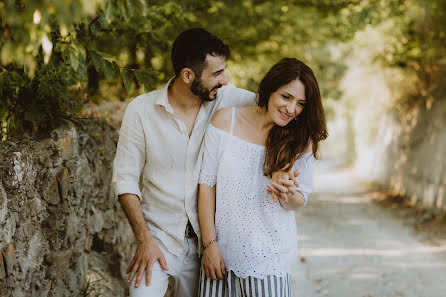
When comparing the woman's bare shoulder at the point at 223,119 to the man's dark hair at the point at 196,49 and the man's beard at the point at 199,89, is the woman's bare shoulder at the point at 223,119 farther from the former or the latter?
the man's dark hair at the point at 196,49

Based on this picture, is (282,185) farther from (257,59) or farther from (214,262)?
(257,59)

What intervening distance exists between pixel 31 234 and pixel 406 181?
8.92m

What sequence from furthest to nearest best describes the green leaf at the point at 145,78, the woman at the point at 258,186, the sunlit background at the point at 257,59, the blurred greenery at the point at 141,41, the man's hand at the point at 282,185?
the green leaf at the point at 145,78 < the woman at the point at 258,186 < the man's hand at the point at 282,185 < the sunlit background at the point at 257,59 < the blurred greenery at the point at 141,41

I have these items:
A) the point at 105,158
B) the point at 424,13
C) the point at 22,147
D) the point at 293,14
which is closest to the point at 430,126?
the point at 424,13

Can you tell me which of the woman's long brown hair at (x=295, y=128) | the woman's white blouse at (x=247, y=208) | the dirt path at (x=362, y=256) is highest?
the woman's long brown hair at (x=295, y=128)

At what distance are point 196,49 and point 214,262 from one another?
1.20m

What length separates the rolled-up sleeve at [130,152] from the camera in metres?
2.65

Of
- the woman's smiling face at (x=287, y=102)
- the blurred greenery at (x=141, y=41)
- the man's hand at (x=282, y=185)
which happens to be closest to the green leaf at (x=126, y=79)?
the blurred greenery at (x=141, y=41)

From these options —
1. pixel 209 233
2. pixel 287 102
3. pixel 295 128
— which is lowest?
pixel 209 233

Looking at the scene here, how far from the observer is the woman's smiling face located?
2537 mm

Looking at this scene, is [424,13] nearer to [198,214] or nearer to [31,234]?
[198,214]

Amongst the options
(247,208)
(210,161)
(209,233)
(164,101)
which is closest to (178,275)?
(209,233)

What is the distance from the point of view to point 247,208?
2539 millimetres

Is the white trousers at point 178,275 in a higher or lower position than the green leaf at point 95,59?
lower
